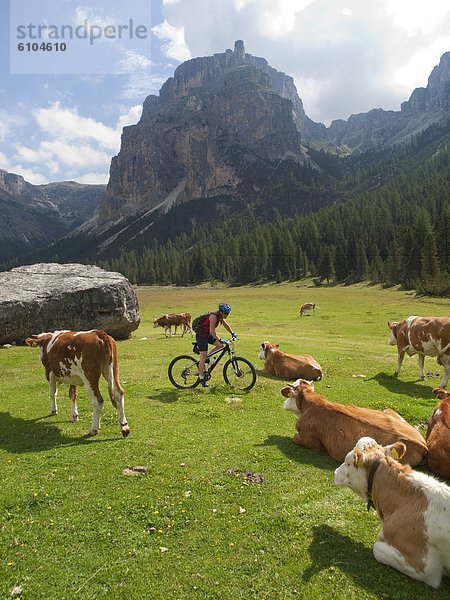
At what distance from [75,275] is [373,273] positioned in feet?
297

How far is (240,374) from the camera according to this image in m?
15.2

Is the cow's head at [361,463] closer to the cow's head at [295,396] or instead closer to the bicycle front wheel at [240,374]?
the cow's head at [295,396]

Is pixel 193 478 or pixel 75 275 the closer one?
pixel 193 478

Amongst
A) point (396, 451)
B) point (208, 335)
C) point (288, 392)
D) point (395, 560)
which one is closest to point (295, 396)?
point (288, 392)

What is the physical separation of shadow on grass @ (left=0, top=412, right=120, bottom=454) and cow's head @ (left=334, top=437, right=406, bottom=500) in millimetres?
6139

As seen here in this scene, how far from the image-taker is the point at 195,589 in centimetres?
523

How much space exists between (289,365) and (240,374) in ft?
10.5

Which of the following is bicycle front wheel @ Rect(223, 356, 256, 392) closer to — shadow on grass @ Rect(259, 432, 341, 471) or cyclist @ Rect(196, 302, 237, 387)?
cyclist @ Rect(196, 302, 237, 387)

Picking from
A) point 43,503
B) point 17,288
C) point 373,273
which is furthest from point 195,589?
point 373,273

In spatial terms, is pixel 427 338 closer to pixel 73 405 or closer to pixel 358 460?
pixel 358 460

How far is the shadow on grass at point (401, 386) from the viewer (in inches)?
584

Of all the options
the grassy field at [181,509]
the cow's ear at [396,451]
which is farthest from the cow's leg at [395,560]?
the cow's ear at [396,451]

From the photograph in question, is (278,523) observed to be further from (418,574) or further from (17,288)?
(17,288)

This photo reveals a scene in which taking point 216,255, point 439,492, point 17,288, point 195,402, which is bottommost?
point 195,402
